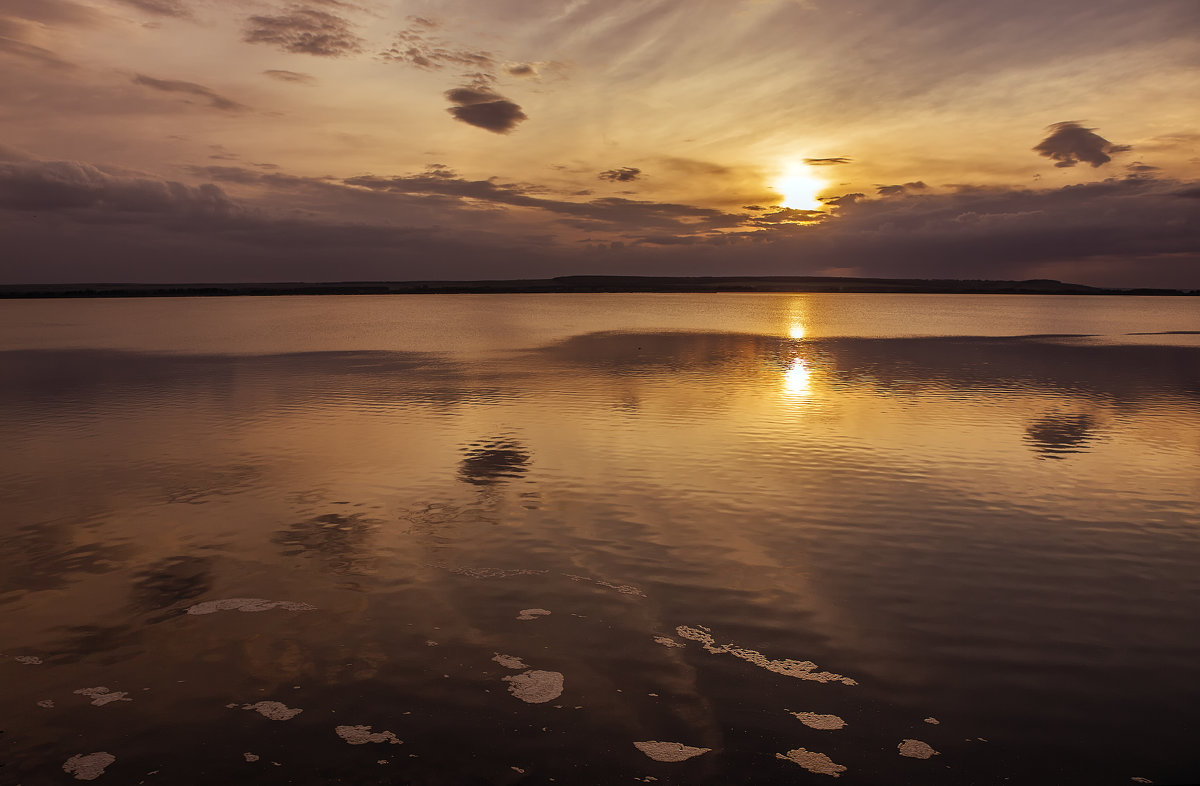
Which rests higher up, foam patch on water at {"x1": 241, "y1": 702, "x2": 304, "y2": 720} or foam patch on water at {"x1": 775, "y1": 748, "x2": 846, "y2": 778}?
foam patch on water at {"x1": 775, "y1": 748, "x2": 846, "y2": 778}

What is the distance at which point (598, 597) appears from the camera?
12133 millimetres

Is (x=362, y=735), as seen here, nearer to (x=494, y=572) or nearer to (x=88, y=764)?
(x=88, y=764)

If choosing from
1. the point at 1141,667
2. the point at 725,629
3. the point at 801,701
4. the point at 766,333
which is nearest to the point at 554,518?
the point at 725,629

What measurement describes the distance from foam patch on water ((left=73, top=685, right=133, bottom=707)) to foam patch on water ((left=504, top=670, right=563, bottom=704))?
4.55 metres

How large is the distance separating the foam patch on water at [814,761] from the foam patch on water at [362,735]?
4.15m

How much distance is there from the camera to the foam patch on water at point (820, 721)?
855 cm

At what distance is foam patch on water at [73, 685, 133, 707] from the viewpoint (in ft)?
29.6

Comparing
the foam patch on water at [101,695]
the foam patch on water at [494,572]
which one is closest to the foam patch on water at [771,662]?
the foam patch on water at [494,572]

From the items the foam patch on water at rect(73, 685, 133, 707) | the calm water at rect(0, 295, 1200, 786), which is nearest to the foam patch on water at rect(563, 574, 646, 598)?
the calm water at rect(0, 295, 1200, 786)

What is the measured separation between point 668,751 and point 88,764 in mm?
5997

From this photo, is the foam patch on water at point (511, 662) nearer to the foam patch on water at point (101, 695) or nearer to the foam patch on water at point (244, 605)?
the foam patch on water at point (244, 605)

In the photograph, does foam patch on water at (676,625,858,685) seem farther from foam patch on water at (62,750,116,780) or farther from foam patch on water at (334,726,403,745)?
foam patch on water at (62,750,116,780)

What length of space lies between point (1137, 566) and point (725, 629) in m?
8.03

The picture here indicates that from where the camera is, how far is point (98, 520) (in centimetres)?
1602
